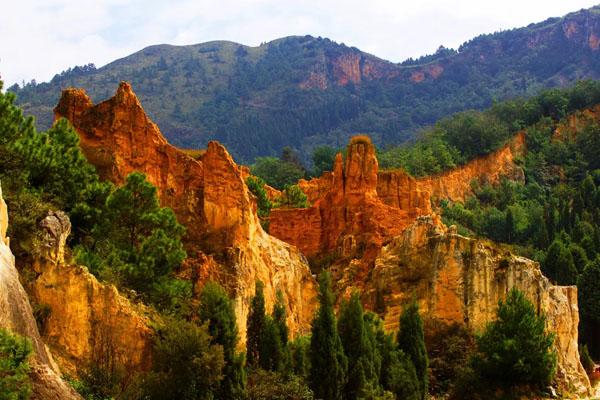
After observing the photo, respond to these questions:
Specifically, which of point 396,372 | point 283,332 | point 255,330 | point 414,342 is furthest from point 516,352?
point 255,330

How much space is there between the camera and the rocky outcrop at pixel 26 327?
64.1ft

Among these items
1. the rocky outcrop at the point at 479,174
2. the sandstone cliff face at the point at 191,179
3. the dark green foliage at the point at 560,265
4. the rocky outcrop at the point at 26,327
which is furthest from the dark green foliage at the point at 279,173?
the rocky outcrop at the point at 26,327

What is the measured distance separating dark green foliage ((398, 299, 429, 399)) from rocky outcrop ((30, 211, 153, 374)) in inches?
455

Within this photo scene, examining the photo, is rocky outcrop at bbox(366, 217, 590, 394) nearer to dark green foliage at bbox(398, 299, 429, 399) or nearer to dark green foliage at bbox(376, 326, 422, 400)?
dark green foliage at bbox(398, 299, 429, 399)

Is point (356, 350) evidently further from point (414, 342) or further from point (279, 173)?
point (279, 173)

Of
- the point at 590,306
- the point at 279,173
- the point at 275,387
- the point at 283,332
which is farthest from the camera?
the point at 279,173

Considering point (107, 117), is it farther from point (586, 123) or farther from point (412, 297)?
point (586, 123)

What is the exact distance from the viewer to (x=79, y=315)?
84.5ft

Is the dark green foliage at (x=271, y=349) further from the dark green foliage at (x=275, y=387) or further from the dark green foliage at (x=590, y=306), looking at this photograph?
the dark green foliage at (x=590, y=306)

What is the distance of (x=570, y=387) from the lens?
3881cm

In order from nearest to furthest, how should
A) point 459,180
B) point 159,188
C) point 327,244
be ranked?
point 159,188 → point 327,244 → point 459,180

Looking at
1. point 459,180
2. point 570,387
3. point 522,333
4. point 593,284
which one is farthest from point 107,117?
point 459,180

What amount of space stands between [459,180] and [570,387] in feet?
203

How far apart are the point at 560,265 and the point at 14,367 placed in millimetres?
51358
